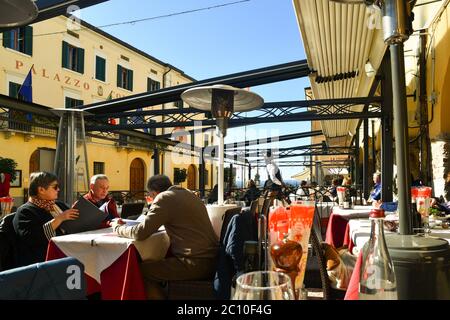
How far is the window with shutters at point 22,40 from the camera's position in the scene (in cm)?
1378

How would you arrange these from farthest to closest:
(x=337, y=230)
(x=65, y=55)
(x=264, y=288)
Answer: (x=65, y=55) < (x=337, y=230) < (x=264, y=288)

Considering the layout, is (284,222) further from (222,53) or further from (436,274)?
(222,53)

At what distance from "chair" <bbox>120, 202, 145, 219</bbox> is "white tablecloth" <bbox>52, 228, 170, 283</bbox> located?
213cm

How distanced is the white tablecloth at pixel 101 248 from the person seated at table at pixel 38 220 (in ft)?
0.50

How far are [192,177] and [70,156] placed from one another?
21310 millimetres

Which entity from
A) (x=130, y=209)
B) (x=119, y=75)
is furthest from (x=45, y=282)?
(x=119, y=75)

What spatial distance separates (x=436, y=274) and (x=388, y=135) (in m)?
5.69

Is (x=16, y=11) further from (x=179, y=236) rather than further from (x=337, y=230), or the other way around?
(x=337, y=230)

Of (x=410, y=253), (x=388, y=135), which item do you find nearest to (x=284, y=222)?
(x=410, y=253)

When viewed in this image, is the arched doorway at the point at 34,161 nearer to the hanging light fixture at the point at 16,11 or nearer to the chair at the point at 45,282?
the hanging light fixture at the point at 16,11

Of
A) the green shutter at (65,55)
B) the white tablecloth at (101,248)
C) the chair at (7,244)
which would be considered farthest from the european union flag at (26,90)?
the white tablecloth at (101,248)

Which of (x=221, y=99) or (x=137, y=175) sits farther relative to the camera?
(x=137, y=175)

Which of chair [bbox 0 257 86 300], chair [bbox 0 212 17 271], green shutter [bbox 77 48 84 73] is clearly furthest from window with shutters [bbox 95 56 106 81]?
chair [bbox 0 257 86 300]

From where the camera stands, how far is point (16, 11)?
2500mm
